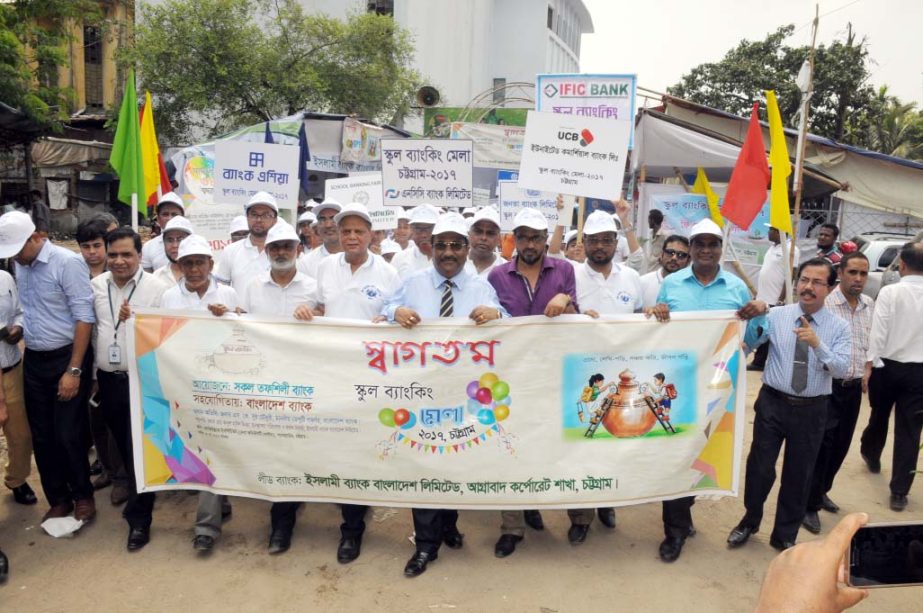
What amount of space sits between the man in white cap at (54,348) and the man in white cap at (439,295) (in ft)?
6.42

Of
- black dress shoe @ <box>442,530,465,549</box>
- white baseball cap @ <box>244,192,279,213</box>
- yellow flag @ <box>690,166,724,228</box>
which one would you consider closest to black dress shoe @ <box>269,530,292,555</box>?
black dress shoe @ <box>442,530,465,549</box>

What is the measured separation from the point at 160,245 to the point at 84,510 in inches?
116

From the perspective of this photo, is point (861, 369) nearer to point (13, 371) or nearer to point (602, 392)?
point (602, 392)

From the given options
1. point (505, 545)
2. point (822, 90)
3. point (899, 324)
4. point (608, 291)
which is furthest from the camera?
point (822, 90)

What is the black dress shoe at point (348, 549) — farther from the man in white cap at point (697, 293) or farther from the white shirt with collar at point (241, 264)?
the white shirt with collar at point (241, 264)

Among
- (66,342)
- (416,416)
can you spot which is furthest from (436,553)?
(66,342)

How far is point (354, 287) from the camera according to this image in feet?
16.0

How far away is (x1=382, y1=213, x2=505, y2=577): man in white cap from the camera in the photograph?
14.2 feet

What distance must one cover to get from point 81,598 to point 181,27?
797 inches

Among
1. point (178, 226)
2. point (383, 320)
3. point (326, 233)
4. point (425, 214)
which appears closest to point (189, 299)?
point (383, 320)

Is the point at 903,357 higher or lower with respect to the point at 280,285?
lower

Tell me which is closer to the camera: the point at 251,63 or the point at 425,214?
the point at 425,214

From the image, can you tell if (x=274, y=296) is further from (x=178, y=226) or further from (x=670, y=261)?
(x=670, y=261)

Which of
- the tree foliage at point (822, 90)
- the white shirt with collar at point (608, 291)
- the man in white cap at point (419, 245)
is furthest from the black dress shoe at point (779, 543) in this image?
the tree foliage at point (822, 90)
